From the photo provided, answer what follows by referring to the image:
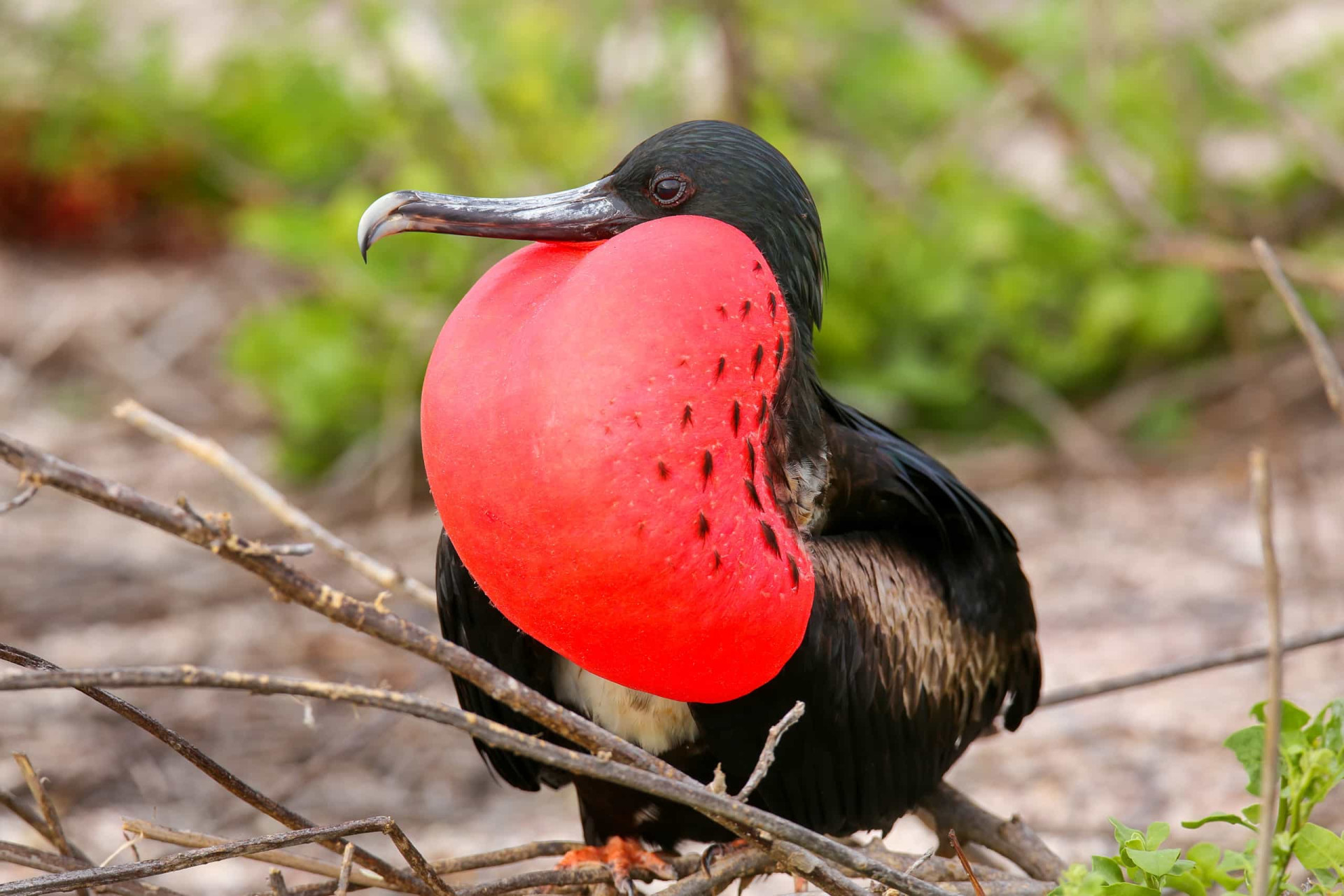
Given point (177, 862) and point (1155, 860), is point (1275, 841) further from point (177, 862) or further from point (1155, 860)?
point (177, 862)

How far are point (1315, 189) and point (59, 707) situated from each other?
3497 mm

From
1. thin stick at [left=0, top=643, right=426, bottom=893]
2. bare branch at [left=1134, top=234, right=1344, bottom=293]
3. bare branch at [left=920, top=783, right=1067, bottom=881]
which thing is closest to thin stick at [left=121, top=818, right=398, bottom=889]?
thin stick at [left=0, top=643, right=426, bottom=893]

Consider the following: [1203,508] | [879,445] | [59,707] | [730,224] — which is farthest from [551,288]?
[1203,508]

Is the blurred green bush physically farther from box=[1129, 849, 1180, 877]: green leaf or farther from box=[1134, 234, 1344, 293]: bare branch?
box=[1129, 849, 1180, 877]: green leaf

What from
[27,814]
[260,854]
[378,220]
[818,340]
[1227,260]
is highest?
[818,340]

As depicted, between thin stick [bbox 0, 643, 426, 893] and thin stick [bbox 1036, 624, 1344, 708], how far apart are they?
82 cm

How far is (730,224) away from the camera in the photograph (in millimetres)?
1312

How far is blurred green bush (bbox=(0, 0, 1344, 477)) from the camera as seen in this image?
3439 millimetres

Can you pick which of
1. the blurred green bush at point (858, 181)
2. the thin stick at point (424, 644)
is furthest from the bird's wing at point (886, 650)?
the blurred green bush at point (858, 181)

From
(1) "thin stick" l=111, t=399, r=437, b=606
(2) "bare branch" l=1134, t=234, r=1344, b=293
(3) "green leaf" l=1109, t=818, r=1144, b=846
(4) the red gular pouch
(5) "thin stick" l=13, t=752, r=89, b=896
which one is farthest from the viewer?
(2) "bare branch" l=1134, t=234, r=1344, b=293

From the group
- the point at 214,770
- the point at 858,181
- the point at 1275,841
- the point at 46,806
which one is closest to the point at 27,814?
the point at 46,806

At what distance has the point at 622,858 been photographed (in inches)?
60.4

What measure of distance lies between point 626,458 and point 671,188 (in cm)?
39

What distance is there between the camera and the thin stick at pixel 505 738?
0.85 metres
